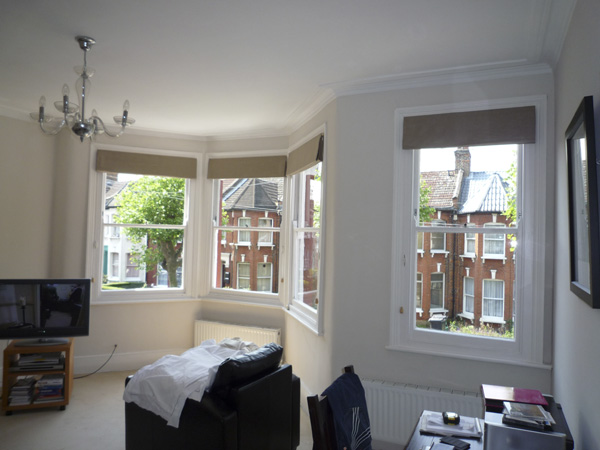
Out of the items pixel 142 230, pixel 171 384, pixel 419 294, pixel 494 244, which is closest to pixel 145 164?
pixel 142 230

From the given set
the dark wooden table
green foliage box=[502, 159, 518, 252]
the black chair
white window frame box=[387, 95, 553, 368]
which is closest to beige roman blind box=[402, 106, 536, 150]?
white window frame box=[387, 95, 553, 368]

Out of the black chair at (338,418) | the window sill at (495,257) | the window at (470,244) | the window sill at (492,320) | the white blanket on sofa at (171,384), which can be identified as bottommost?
the white blanket on sofa at (171,384)

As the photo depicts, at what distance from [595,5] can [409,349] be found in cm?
231

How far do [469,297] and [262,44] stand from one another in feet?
6.99

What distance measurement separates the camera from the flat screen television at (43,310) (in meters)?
4.13

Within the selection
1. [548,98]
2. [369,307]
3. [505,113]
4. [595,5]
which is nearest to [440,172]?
[505,113]

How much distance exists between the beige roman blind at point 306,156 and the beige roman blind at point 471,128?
852 mm

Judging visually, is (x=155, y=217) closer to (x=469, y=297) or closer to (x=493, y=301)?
(x=469, y=297)

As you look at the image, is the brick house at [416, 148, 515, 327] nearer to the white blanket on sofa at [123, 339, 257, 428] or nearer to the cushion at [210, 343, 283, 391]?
the cushion at [210, 343, 283, 391]

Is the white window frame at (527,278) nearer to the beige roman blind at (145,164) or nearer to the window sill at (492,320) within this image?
the window sill at (492,320)

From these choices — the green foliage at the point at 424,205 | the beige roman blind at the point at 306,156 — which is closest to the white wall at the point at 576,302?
the green foliage at the point at 424,205

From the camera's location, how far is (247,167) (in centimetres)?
524

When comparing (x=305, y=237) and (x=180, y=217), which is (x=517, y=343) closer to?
(x=305, y=237)

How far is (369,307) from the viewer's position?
3391mm
